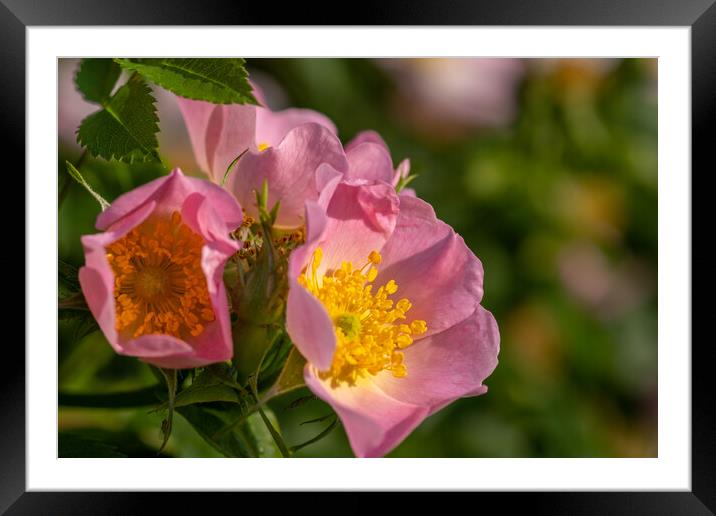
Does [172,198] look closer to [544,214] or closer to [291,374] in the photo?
[291,374]

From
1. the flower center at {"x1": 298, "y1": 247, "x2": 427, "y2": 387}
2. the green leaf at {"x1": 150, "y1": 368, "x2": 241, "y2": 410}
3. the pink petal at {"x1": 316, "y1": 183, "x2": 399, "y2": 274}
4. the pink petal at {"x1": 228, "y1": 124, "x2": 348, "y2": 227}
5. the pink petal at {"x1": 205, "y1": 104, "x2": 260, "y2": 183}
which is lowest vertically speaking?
the green leaf at {"x1": 150, "y1": 368, "x2": 241, "y2": 410}

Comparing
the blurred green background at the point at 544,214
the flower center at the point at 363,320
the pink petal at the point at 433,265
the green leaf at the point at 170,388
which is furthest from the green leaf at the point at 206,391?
the blurred green background at the point at 544,214

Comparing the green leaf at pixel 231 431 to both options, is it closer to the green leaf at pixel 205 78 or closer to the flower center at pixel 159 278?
the flower center at pixel 159 278

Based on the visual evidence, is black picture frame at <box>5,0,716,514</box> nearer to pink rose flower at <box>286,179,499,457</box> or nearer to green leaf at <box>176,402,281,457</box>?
green leaf at <box>176,402,281,457</box>

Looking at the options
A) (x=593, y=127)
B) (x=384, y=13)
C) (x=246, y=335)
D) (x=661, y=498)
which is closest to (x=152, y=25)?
(x=384, y=13)

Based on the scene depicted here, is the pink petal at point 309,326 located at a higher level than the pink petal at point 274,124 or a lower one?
lower

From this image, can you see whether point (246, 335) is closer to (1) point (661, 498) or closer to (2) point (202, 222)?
(2) point (202, 222)

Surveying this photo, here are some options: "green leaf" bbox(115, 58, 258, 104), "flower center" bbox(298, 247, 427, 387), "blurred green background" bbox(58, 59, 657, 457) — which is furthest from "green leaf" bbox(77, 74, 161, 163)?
"blurred green background" bbox(58, 59, 657, 457)
